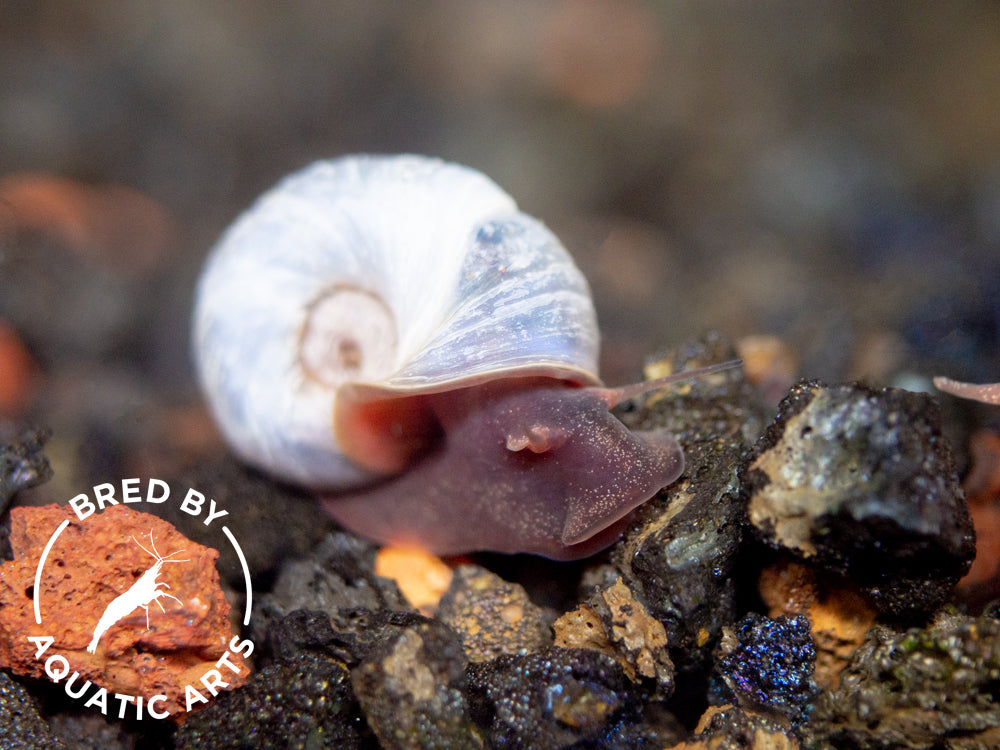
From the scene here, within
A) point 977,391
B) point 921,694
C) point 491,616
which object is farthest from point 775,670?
point 977,391

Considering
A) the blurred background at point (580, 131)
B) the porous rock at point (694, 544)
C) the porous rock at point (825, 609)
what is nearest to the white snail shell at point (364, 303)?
the porous rock at point (694, 544)

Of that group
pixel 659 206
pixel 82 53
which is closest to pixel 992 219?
pixel 659 206

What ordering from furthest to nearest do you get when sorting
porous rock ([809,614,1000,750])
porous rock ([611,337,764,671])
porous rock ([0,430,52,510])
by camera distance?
1. porous rock ([0,430,52,510])
2. porous rock ([611,337,764,671])
3. porous rock ([809,614,1000,750])

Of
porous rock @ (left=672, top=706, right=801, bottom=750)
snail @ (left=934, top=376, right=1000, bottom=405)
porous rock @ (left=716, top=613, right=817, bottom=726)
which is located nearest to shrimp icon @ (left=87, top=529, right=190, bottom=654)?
porous rock @ (left=672, top=706, right=801, bottom=750)

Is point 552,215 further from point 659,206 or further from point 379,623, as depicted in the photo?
point 379,623

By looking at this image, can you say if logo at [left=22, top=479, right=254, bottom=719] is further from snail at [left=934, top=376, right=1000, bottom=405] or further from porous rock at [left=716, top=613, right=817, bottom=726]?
snail at [left=934, top=376, right=1000, bottom=405]

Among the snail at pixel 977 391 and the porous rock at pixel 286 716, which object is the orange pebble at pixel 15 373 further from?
the snail at pixel 977 391

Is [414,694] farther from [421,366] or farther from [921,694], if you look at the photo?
[921,694]
